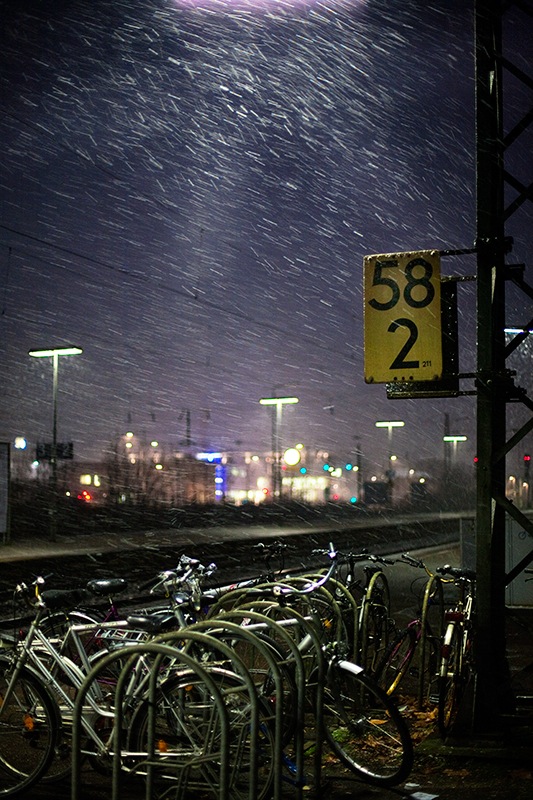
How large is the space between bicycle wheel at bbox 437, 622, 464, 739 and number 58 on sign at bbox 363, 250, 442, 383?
195cm

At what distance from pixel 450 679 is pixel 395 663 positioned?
1.73 m

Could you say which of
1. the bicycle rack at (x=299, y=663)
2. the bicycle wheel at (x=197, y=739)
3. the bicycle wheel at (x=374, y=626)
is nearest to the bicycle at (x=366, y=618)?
the bicycle wheel at (x=374, y=626)

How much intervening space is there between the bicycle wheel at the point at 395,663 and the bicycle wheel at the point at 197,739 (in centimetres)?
218

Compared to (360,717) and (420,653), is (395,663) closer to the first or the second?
(420,653)

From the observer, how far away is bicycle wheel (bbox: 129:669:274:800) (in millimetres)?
Answer: 4695

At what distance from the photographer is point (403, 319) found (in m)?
6.69

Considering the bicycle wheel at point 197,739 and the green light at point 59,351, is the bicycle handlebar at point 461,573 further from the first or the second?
the green light at point 59,351

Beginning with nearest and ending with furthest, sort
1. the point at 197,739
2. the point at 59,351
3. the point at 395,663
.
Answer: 1. the point at 197,739
2. the point at 395,663
3. the point at 59,351

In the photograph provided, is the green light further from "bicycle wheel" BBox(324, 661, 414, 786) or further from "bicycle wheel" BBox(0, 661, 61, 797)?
"bicycle wheel" BBox(324, 661, 414, 786)

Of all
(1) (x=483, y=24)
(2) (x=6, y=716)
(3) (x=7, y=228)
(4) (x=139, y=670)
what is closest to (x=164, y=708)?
(4) (x=139, y=670)

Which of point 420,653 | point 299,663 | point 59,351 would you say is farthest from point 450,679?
point 59,351

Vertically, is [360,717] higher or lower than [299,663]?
lower

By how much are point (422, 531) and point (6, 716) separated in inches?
1468

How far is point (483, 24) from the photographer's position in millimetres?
6574
